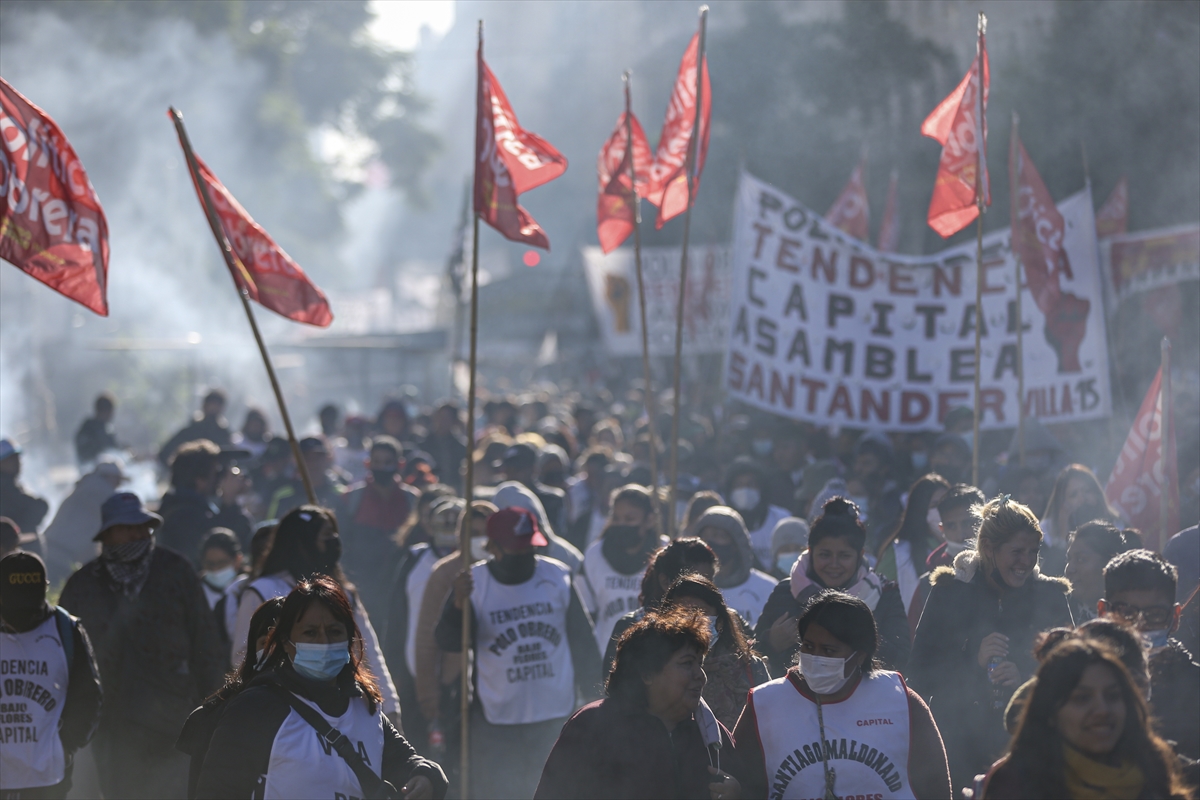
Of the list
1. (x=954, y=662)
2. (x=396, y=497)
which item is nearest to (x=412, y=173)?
(x=396, y=497)

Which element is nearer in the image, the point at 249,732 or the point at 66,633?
the point at 249,732

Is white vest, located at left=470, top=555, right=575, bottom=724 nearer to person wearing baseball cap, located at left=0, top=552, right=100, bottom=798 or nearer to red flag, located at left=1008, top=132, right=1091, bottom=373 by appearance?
person wearing baseball cap, located at left=0, top=552, right=100, bottom=798

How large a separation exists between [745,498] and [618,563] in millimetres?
2123

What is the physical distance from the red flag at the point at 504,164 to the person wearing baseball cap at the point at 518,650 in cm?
158

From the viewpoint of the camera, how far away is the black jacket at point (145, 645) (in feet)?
15.5

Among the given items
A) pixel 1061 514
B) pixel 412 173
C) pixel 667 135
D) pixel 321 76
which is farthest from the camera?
pixel 412 173

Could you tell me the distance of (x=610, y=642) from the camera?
422cm

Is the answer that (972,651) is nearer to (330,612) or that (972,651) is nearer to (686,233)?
(330,612)

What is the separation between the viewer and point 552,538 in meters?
6.34

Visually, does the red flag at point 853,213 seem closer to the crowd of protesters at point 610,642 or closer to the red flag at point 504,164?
the crowd of protesters at point 610,642

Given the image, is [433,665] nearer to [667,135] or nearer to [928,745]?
[928,745]

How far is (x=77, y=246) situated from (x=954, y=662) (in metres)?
3.93

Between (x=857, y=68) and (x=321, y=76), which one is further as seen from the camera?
(x=321, y=76)

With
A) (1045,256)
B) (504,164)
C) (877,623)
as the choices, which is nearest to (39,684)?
(877,623)
